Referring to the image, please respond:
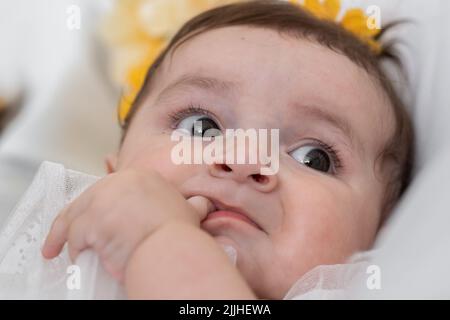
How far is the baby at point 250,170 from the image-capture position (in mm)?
709

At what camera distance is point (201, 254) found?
68 centimetres

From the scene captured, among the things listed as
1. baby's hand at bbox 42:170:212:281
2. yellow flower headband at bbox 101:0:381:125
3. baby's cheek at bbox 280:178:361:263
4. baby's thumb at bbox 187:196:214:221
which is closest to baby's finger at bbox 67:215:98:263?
baby's hand at bbox 42:170:212:281

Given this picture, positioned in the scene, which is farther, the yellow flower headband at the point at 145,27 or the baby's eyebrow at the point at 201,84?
the yellow flower headband at the point at 145,27

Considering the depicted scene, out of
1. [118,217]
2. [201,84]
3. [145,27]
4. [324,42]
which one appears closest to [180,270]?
[118,217]

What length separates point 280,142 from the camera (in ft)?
3.30

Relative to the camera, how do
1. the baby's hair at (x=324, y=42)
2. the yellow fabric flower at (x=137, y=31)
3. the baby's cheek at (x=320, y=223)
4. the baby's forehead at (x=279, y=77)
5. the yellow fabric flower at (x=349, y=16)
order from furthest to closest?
the yellow fabric flower at (x=137, y=31), the yellow fabric flower at (x=349, y=16), the baby's hair at (x=324, y=42), the baby's forehead at (x=279, y=77), the baby's cheek at (x=320, y=223)

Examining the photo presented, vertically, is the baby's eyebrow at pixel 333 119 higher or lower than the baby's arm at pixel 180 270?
higher

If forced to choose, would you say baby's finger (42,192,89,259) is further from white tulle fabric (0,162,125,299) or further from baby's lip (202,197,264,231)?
baby's lip (202,197,264,231)

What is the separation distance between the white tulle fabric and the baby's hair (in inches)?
10.6

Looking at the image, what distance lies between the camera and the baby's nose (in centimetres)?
86

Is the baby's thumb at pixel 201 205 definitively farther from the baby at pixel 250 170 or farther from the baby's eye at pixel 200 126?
the baby's eye at pixel 200 126

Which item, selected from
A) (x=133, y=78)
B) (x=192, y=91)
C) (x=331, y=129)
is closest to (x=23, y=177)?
(x=133, y=78)

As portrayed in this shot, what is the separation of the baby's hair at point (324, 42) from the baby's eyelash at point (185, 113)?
5.4 inches

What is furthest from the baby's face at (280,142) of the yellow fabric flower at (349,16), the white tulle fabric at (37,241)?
the yellow fabric flower at (349,16)
